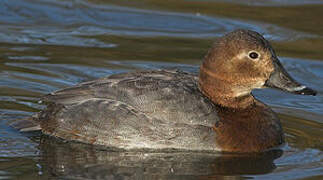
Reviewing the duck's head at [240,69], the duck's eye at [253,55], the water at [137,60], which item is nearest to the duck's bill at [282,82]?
the duck's head at [240,69]

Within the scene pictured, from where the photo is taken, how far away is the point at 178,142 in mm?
7562

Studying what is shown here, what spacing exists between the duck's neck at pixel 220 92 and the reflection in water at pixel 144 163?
52cm

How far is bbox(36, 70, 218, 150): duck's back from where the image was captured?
7547mm

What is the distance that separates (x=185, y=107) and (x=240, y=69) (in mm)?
652

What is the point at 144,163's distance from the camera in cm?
739

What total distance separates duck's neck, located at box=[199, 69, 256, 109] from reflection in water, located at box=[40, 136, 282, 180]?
0.52m

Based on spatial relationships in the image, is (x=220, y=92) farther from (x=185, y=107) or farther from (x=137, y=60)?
(x=137, y=60)

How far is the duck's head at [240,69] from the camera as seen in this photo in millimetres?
7777

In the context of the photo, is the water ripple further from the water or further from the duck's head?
the duck's head

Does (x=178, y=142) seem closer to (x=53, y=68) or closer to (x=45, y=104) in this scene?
(x=45, y=104)

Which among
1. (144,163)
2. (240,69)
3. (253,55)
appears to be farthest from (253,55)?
(144,163)

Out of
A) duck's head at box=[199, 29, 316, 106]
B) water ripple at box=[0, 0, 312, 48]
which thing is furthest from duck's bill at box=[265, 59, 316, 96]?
water ripple at box=[0, 0, 312, 48]

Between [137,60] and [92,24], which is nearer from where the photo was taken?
[137,60]

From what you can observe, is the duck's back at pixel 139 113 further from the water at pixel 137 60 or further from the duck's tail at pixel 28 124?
the duck's tail at pixel 28 124
